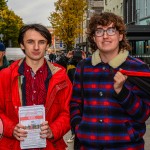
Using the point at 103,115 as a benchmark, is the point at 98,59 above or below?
above

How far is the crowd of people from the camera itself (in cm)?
322

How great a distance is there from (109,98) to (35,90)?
0.62 meters

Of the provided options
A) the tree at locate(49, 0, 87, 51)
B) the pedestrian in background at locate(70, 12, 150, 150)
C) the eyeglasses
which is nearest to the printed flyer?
the pedestrian in background at locate(70, 12, 150, 150)

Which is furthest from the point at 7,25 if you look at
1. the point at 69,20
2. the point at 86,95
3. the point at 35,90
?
the point at 86,95

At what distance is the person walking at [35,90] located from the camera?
11.2ft

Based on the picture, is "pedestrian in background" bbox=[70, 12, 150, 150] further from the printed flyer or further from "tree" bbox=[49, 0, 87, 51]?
"tree" bbox=[49, 0, 87, 51]

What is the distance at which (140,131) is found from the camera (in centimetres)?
327

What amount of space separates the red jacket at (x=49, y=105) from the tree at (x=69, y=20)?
3436cm

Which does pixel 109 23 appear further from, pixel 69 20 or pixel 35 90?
pixel 69 20

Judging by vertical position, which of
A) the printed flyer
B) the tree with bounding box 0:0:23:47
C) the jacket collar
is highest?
the tree with bounding box 0:0:23:47

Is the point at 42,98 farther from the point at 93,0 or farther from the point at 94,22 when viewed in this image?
the point at 93,0

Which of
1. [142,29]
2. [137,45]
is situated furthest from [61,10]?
[142,29]

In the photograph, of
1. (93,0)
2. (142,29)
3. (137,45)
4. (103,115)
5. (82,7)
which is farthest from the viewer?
(93,0)

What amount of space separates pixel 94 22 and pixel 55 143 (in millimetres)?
1039
